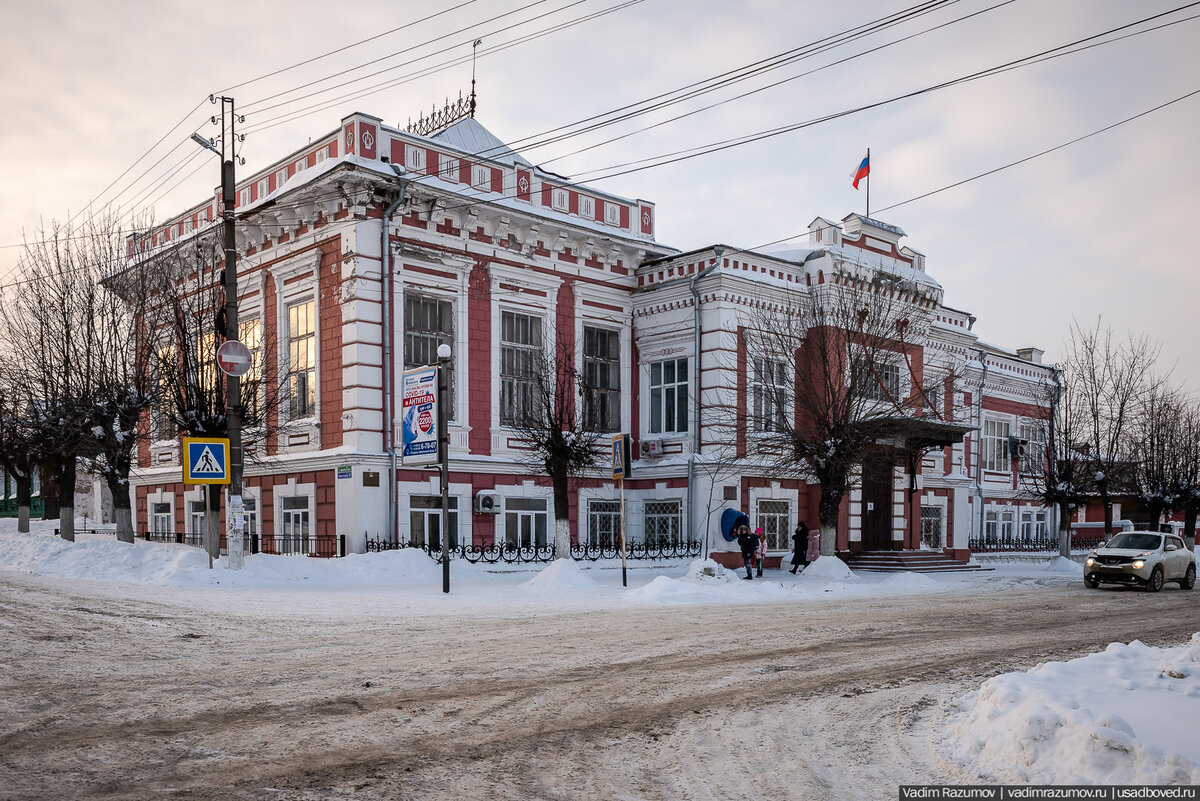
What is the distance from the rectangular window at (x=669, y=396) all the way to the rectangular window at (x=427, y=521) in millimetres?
7564

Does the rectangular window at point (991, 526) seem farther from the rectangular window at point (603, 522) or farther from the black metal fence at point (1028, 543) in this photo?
the rectangular window at point (603, 522)

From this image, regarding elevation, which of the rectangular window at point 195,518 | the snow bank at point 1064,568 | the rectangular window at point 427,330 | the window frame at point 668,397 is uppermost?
the rectangular window at point 427,330

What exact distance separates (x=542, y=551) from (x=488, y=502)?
2.00 meters

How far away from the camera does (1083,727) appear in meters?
5.72

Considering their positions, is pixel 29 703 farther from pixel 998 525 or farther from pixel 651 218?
pixel 998 525

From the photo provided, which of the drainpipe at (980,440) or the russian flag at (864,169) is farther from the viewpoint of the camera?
the drainpipe at (980,440)

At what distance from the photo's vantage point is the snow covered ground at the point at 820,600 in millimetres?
5691

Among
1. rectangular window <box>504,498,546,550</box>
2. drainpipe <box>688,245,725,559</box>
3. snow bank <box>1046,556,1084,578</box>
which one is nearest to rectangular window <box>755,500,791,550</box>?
drainpipe <box>688,245,725,559</box>

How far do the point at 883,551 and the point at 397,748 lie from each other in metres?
26.6

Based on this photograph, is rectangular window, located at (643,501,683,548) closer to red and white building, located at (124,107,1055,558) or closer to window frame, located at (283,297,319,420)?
red and white building, located at (124,107,1055,558)

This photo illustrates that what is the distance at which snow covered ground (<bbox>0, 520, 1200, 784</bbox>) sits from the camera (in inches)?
224

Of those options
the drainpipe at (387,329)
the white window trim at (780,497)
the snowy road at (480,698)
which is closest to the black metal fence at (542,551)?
the drainpipe at (387,329)

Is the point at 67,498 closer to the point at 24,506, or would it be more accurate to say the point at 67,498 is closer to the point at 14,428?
the point at 14,428

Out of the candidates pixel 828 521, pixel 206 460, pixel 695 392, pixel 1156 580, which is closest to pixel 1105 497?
pixel 1156 580
